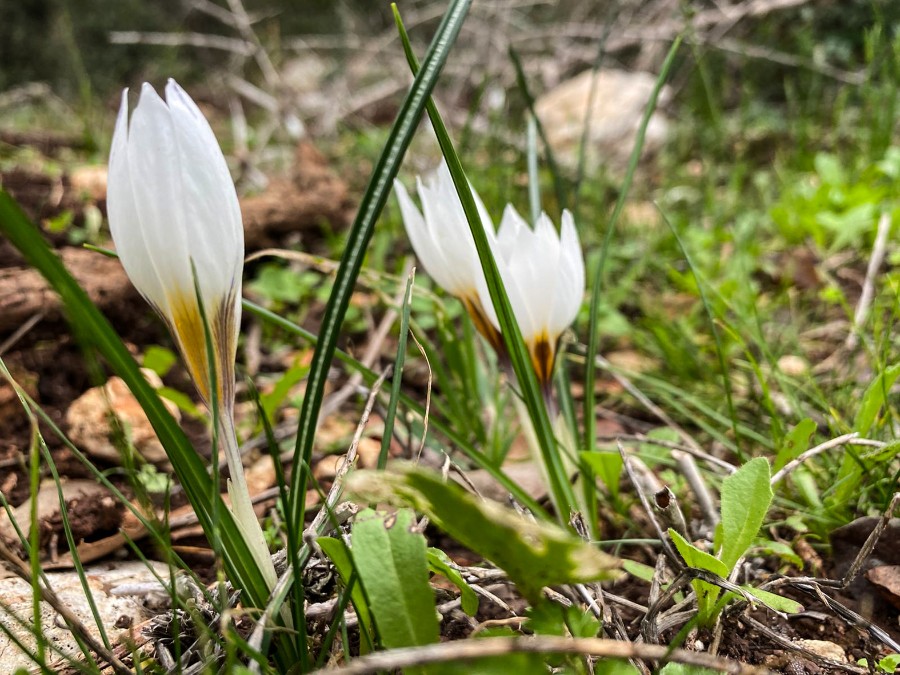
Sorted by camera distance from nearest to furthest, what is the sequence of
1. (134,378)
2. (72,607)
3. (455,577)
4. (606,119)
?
(134,378)
(455,577)
(72,607)
(606,119)

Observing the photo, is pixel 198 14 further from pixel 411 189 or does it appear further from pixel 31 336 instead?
pixel 31 336

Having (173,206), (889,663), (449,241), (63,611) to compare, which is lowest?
(889,663)

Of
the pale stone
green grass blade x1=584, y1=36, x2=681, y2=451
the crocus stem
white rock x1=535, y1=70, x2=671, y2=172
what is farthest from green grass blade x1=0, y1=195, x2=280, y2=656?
white rock x1=535, y1=70, x2=671, y2=172

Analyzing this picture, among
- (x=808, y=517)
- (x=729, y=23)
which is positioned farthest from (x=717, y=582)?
(x=729, y=23)

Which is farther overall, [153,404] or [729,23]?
[729,23]

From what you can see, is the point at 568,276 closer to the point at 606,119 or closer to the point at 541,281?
the point at 541,281

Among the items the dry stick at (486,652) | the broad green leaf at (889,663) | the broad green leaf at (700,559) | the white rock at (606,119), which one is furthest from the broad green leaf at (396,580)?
the white rock at (606,119)

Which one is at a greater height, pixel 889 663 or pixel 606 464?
pixel 606 464

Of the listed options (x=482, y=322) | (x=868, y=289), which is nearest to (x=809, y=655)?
(x=482, y=322)

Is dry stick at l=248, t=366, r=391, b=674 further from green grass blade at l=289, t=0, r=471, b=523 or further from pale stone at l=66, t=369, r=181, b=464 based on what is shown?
pale stone at l=66, t=369, r=181, b=464
